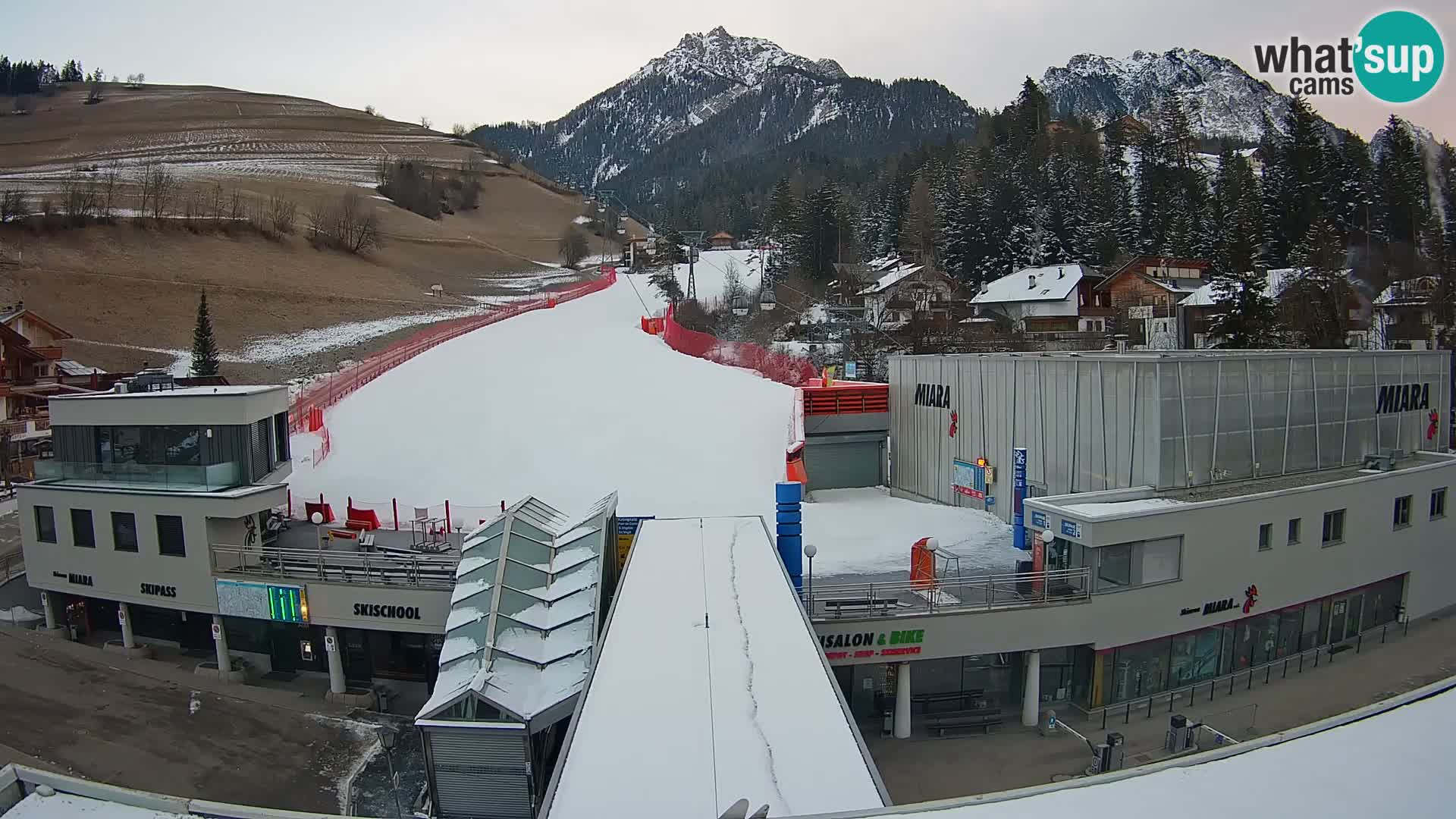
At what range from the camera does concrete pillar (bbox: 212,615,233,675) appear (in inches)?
725

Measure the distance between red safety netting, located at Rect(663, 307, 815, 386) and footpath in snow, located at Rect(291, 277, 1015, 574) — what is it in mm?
789

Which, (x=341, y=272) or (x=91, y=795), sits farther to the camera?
(x=341, y=272)

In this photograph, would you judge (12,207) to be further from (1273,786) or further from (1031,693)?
(1273,786)

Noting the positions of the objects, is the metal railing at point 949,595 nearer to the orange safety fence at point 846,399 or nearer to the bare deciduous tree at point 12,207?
the orange safety fence at point 846,399

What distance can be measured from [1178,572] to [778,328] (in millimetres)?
41186

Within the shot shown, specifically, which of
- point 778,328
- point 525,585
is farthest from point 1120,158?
point 525,585

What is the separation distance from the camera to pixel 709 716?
8195 mm

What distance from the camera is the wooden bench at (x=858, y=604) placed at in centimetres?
1530

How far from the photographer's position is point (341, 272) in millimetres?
75938

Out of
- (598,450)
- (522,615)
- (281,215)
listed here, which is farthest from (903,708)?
(281,215)

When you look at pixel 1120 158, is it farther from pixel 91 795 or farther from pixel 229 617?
pixel 91 795

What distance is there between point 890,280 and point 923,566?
51675 millimetres

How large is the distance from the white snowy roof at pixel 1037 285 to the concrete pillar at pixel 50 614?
5409 centimetres

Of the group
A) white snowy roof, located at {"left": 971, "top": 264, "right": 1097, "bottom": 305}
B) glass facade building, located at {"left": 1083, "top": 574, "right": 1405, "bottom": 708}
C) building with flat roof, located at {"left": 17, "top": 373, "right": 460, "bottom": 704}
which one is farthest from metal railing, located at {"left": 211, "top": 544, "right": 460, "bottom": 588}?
white snowy roof, located at {"left": 971, "top": 264, "right": 1097, "bottom": 305}
